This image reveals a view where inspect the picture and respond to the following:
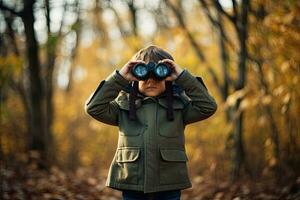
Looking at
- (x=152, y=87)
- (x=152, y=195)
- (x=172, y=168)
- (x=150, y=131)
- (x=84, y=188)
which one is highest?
(x=152, y=87)

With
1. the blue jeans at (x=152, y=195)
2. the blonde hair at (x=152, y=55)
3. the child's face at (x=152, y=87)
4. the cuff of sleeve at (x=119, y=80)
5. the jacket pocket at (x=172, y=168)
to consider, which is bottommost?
the blue jeans at (x=152, y=195)

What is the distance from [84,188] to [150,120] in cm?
342

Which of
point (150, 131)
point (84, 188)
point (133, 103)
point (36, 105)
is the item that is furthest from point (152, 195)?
point (36, 105)

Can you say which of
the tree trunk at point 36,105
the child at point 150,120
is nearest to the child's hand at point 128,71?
the child at point 150,120

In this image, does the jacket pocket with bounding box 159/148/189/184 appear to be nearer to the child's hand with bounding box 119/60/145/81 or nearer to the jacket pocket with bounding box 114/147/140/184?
the jacket pocket with bounding box 114/147/140/184

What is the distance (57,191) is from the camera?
579 cm

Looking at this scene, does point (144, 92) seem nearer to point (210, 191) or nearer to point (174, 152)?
point (174, 152)

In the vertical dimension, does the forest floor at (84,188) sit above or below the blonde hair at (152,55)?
below

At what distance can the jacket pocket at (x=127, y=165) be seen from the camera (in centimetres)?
329

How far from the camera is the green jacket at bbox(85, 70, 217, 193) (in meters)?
3.30

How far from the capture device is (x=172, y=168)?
3.33m

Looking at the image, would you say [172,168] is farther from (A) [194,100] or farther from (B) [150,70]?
(B) [150,70]

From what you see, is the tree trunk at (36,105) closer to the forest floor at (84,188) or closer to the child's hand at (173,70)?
the forest floor at (84,188)

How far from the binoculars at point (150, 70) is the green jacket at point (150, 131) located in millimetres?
182
